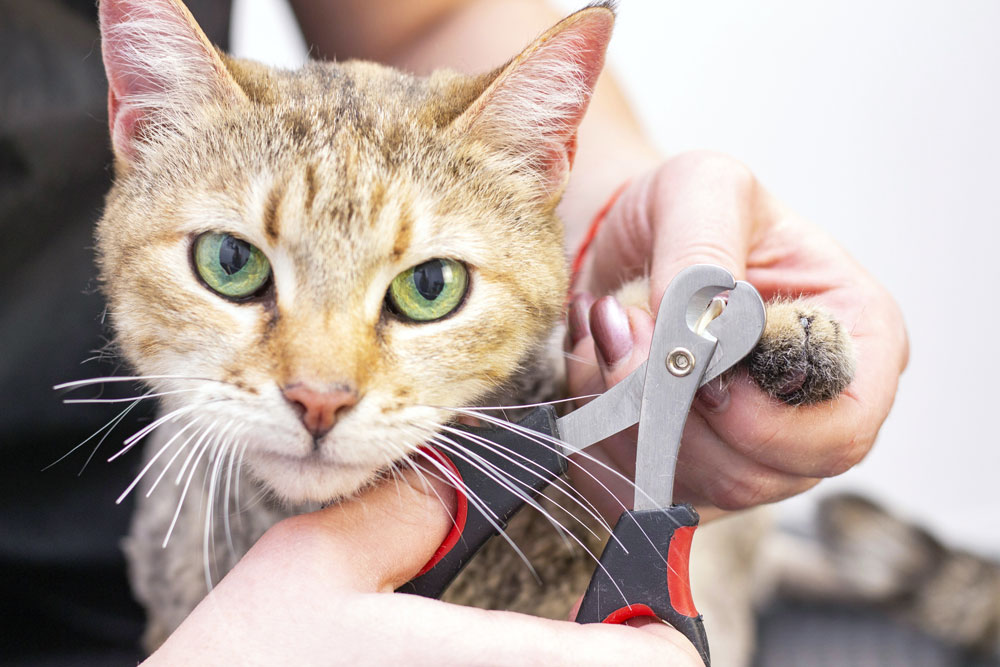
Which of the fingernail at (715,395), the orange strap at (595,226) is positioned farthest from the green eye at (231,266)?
the orange strap at (595,226)

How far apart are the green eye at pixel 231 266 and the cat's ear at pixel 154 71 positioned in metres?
0.18

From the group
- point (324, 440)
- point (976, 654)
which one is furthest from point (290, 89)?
point (976, 654)

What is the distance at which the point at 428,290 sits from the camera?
79 cm

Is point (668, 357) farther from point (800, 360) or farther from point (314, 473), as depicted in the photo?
point (314, 473)

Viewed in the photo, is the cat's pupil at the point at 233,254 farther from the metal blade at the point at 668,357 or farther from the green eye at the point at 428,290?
the metal blade at the point at 668,357

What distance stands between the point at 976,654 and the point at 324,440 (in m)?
1.79

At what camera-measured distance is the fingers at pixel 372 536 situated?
69 centimetres

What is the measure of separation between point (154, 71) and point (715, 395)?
2.38 feet

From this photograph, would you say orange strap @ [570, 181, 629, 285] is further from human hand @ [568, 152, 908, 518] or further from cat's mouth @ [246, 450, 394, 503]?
cat's mouth @ [246, 450, 394, 503]

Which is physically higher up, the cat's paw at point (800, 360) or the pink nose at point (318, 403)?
the pink nose at point (318, 403)

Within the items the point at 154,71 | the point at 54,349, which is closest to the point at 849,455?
the point at 154,71

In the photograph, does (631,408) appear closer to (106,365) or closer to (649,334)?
(649,334)

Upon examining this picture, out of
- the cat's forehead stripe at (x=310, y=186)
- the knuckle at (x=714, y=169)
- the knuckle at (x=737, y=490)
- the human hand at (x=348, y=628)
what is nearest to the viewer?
the human hand at (x=348, y=628)

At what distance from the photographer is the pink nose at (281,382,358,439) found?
67cm
